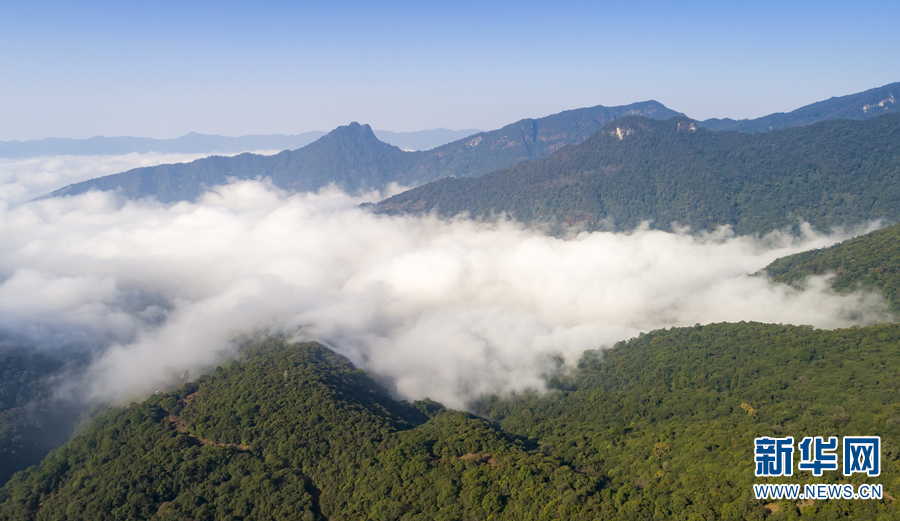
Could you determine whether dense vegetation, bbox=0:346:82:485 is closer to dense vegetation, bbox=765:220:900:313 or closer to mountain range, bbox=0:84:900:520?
mountain range, bbox=0:84:900:520

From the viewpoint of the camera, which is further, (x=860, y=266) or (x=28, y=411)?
(x=860, y=266)

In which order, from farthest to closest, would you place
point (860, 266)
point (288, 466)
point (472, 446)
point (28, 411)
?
point (860, 266) → point (28, 411) → point (288, 466) → point (472, 446)

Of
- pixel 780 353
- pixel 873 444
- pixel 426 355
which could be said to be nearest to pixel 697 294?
pixel 780 353

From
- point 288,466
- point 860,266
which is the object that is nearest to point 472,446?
point 288,466

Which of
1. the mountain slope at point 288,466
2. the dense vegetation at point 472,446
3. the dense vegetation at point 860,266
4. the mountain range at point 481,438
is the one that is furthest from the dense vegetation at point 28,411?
the dense vegetation at point 860,266

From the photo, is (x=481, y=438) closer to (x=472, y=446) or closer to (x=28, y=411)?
(x=472, y=446)

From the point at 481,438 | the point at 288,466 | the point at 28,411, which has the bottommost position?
the point at 28,411

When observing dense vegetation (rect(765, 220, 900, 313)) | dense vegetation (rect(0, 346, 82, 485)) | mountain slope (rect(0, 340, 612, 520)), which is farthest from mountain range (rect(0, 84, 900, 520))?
dense vegetation (rect(765, 220, 900, 313))
